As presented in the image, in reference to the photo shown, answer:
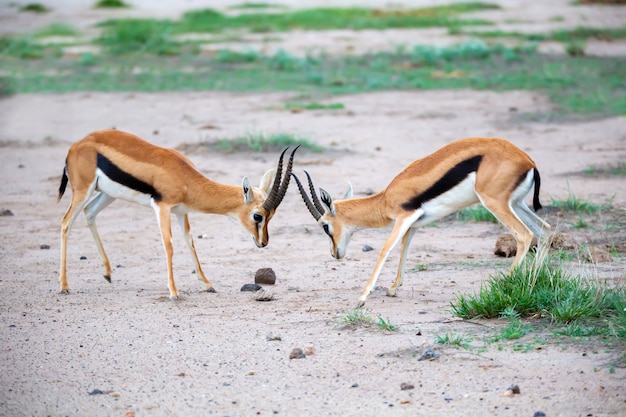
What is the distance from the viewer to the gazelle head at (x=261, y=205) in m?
8.33

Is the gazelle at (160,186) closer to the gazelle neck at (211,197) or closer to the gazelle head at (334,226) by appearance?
the gazelle neck at (211,197)

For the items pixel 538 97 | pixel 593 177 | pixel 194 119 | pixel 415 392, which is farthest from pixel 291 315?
pixel 538 97

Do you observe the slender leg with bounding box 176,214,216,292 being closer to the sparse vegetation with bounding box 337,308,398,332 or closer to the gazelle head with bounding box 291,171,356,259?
the gazelle head with bounding box 291,171,356,259

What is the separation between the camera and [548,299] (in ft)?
22.8

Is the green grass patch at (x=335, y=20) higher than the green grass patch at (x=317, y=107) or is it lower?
higher

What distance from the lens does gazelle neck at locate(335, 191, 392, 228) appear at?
8.29m

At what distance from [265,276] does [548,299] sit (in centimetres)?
273

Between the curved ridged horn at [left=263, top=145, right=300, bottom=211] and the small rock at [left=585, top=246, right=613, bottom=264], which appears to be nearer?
the curved ridged horn at [left=263, top=145, right=300, bottom=211]

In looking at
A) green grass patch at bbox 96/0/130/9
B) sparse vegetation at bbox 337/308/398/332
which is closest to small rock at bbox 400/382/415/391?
sparse vegetation at bbox 337/308/398/332

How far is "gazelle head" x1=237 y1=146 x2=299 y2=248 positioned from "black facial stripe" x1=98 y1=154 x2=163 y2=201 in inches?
30.1

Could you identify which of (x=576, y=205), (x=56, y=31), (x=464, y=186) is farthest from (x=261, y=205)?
(x=56, y=31)

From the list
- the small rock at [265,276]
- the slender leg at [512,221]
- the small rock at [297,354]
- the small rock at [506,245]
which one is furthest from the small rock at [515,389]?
the small rock at [506,245]

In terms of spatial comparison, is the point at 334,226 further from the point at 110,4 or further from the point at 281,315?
the point at 110,4

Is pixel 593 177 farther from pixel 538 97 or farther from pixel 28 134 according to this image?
pixel 28 134
